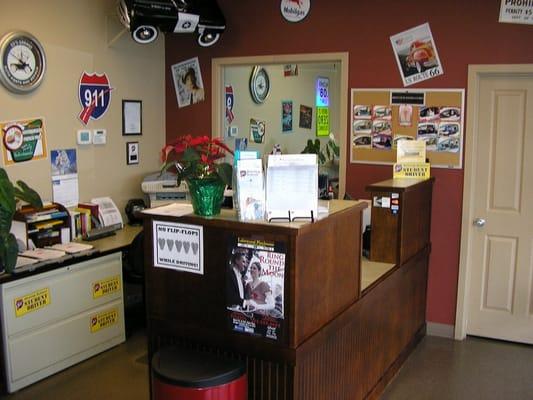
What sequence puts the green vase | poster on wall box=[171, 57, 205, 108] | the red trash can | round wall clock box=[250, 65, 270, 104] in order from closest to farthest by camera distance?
the red trash can, the green vase, poster on wall box=[171, 57, 205, 108], round wall clock box=[250, 65, 270, 104]

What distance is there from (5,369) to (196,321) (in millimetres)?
1687

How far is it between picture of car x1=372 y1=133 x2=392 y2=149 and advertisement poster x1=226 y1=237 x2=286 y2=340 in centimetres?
268

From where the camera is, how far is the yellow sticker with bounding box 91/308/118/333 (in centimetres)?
419

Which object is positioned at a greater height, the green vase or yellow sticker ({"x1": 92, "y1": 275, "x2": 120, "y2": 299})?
the green vase

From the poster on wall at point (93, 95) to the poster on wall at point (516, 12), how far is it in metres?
3.10

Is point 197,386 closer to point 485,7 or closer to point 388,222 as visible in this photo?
point 388,222

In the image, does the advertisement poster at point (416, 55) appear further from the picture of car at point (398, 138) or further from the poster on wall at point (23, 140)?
the poster on wall at point (23, 140)

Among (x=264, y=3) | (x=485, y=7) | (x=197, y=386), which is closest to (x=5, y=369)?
(x=197, y=386)

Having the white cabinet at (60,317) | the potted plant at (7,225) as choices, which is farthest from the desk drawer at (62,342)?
the potted plant at (7,225)

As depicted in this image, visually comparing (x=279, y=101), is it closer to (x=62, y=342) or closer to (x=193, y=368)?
(x=62, y=342)

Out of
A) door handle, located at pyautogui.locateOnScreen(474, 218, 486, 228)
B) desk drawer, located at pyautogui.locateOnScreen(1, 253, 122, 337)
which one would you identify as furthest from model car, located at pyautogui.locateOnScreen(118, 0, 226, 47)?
door handle, located at pyautogui.locateOnScreen(474, 218, 486, 228)

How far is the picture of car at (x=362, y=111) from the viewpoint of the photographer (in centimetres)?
484

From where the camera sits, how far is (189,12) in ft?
15.6

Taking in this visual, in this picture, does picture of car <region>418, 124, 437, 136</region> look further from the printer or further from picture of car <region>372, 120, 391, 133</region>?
the printer
